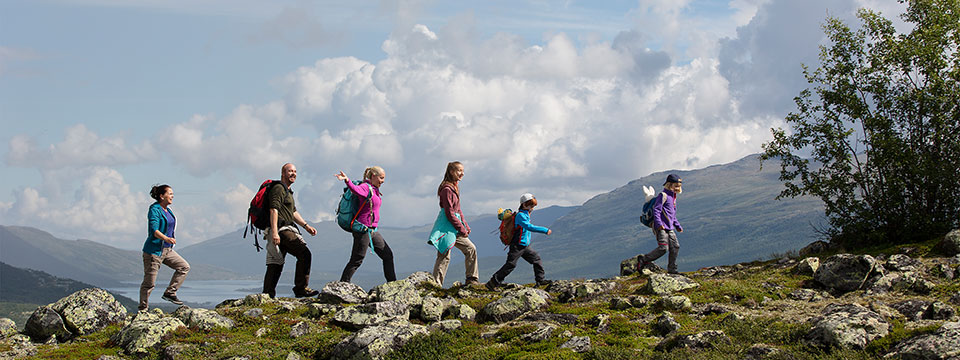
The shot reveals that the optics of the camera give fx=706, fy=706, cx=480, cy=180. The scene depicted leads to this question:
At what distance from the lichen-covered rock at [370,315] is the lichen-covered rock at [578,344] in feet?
12.3

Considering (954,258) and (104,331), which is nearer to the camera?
(104,331)

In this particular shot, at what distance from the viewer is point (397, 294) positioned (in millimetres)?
16344

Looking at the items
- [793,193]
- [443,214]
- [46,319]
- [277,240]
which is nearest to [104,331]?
[46,319]

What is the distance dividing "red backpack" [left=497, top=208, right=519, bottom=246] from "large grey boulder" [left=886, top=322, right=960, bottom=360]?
379 inches

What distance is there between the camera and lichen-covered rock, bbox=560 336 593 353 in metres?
12.7

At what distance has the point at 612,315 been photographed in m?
15.1

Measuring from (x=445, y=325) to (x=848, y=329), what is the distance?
7.41 metres

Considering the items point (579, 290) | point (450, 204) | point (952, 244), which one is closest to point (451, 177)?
point (450, 204)

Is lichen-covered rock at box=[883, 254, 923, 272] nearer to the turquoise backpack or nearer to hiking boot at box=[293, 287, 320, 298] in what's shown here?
the turquoise backpack

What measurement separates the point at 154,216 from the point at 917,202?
25143 millimetres

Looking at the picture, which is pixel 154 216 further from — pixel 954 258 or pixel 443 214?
pixel 954 258

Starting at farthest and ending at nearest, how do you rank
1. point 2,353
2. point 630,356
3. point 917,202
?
point 917,202
point 2,353
point 630,356

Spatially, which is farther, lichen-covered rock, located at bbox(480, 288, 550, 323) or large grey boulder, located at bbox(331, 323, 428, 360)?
lichen-covered rock, located at bbox(480, 288, 550, 323)

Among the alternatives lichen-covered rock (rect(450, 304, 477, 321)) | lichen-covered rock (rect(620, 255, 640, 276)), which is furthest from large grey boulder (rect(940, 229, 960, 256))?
lichen-covered rock (rect(450, 304, 477, 321))
